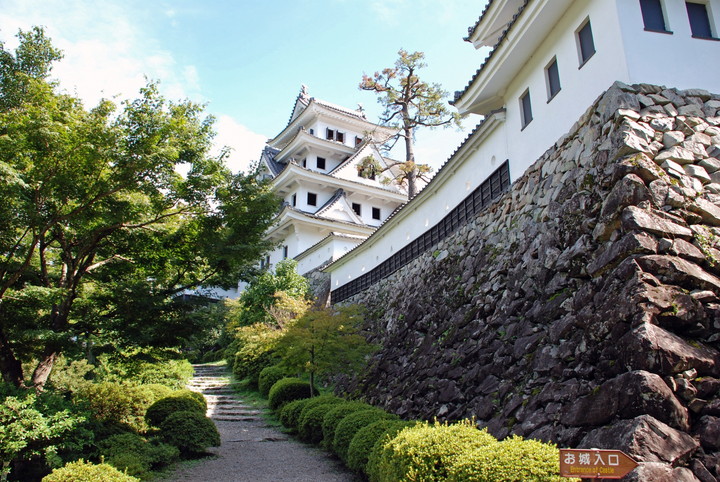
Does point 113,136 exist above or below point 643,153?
above

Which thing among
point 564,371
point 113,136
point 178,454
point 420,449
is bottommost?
point 178,454

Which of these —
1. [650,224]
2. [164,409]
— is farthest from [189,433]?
[650,224]

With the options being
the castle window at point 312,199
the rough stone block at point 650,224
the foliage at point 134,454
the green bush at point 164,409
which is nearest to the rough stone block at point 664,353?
the rough stone block at point 650,224

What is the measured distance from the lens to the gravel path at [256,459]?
8883mm

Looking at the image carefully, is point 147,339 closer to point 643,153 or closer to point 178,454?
→ point 178,454

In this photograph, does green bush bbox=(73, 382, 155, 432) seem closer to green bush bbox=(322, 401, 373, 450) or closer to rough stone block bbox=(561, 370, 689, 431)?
green bush bbox=(322, 401, 373, 450)

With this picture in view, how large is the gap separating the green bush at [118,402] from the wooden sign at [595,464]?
9733mm

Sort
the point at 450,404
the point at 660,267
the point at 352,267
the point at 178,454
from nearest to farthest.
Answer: the point at 660,267
the point at 450,404
the point at 178,454
the point at 352,267

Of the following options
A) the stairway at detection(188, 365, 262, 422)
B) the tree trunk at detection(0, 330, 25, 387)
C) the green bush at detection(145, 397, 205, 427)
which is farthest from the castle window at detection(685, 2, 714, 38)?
the stairway at detection(188, 365, 262, 422)

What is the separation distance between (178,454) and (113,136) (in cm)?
662

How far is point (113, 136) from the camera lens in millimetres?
8477

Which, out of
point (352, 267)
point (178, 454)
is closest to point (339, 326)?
point (178, 454)

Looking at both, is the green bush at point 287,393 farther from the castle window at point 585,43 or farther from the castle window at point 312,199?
the castle window at point 312,199

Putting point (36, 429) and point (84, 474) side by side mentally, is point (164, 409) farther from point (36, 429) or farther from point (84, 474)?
point (84, 474)
